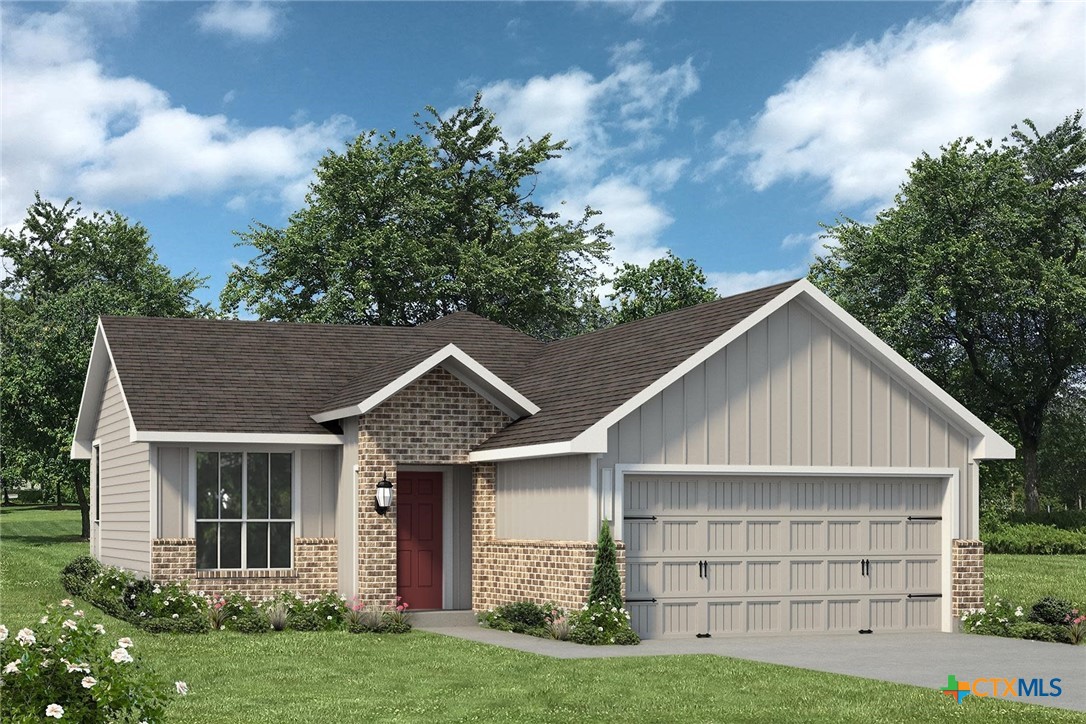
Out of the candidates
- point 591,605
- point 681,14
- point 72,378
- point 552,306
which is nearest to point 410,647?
point 591,605

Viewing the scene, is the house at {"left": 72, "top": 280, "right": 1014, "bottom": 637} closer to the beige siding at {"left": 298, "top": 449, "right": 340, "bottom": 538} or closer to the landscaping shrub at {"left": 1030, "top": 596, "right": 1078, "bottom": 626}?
the beige siding at {"left": 298, "top": 449, "right": 340, "bottom": 538}

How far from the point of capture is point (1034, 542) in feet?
134

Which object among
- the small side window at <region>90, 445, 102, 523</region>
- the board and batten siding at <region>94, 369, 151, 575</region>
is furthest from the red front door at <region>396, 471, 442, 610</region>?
the small side window at <region>90, 445, 102, 523</region>

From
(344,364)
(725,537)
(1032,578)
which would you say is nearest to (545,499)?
(725,537)

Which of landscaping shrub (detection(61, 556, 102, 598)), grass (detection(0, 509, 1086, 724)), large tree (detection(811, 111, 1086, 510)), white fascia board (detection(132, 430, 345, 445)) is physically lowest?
landscaping shrub (detection(61, 556, 102, 598))

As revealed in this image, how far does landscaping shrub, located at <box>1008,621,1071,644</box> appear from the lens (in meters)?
19.8

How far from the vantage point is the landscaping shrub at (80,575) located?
26000 millimetres

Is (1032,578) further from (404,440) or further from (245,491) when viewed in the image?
(245,491)

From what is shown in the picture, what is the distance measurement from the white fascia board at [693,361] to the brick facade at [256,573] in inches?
236

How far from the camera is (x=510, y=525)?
22344 mm

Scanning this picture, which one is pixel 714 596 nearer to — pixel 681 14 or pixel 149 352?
pixel 149 352

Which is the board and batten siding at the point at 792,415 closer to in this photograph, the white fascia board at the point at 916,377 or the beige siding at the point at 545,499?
the white fascia board at the point at 916,377

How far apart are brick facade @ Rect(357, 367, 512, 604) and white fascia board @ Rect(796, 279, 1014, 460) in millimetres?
5616

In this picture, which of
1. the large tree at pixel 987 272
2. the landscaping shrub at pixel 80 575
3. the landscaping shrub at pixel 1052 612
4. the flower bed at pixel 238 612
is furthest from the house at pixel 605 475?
the large tree at pixel 987 272
